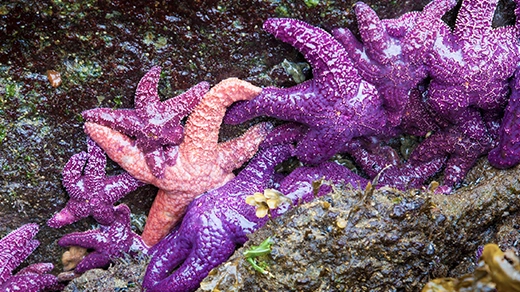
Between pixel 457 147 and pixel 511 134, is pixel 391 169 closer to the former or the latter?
pixel 457 147

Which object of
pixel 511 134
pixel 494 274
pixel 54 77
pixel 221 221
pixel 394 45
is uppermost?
pixel 394 45

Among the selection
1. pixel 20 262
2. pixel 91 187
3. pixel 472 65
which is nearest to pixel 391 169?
pixel 472 65

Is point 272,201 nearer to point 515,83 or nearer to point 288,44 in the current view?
point 288,44

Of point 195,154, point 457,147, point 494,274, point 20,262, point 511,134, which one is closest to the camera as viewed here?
point 494,274

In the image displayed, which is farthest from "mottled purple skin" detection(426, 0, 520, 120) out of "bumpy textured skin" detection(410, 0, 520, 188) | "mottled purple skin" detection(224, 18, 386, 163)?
"mottled purple skin" detection(224, 18, 386, 163)

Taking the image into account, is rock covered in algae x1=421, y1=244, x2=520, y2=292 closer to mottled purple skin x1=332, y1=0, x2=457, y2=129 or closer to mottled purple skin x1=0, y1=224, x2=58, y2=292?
mottled purple skin x1=332, y1=0, x2=457, y2=129
